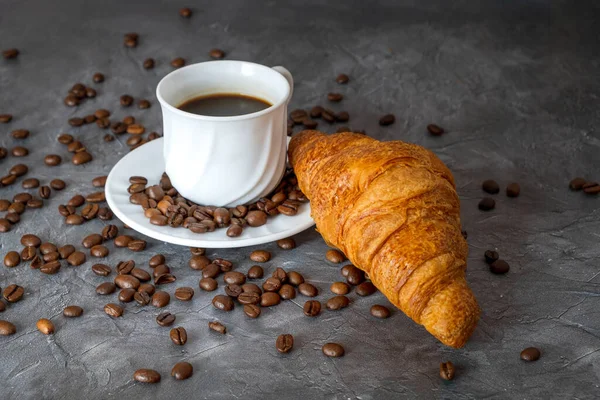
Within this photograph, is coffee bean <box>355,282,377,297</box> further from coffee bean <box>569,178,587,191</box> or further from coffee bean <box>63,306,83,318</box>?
coffee bean <box>569,178,587,191</box>

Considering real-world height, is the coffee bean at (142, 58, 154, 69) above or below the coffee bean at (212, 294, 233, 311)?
below

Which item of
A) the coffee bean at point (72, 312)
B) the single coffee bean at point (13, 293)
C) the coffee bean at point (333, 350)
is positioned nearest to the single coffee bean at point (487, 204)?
the coffee bean at point (333, 350)

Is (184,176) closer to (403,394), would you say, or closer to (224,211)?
(224,211)

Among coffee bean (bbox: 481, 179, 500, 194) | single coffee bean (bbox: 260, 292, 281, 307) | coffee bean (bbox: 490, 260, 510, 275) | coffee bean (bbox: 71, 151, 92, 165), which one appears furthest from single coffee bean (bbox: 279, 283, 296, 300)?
coffee bean (bbox: 71, 151, 92, 165)

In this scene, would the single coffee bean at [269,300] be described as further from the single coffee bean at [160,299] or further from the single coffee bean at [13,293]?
the single coffee bean at [13,293]

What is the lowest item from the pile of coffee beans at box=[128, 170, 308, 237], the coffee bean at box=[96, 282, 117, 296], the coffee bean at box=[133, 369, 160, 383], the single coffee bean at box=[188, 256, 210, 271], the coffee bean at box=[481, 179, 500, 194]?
the coffee bean at box=[96, 282, 117, 296]

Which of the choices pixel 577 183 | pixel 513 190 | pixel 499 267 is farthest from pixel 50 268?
pixel 577 183

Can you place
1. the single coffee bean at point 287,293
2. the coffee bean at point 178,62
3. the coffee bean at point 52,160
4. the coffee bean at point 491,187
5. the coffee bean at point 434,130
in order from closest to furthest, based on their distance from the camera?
the single coffee bean at point 287,293 → the coffee bean at point 491,187 → the coffee bean at point 52,160 → the coffee bean at point 434,130 → the coffee bean at point 178,62

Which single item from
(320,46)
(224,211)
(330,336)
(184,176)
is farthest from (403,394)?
(320,46)
